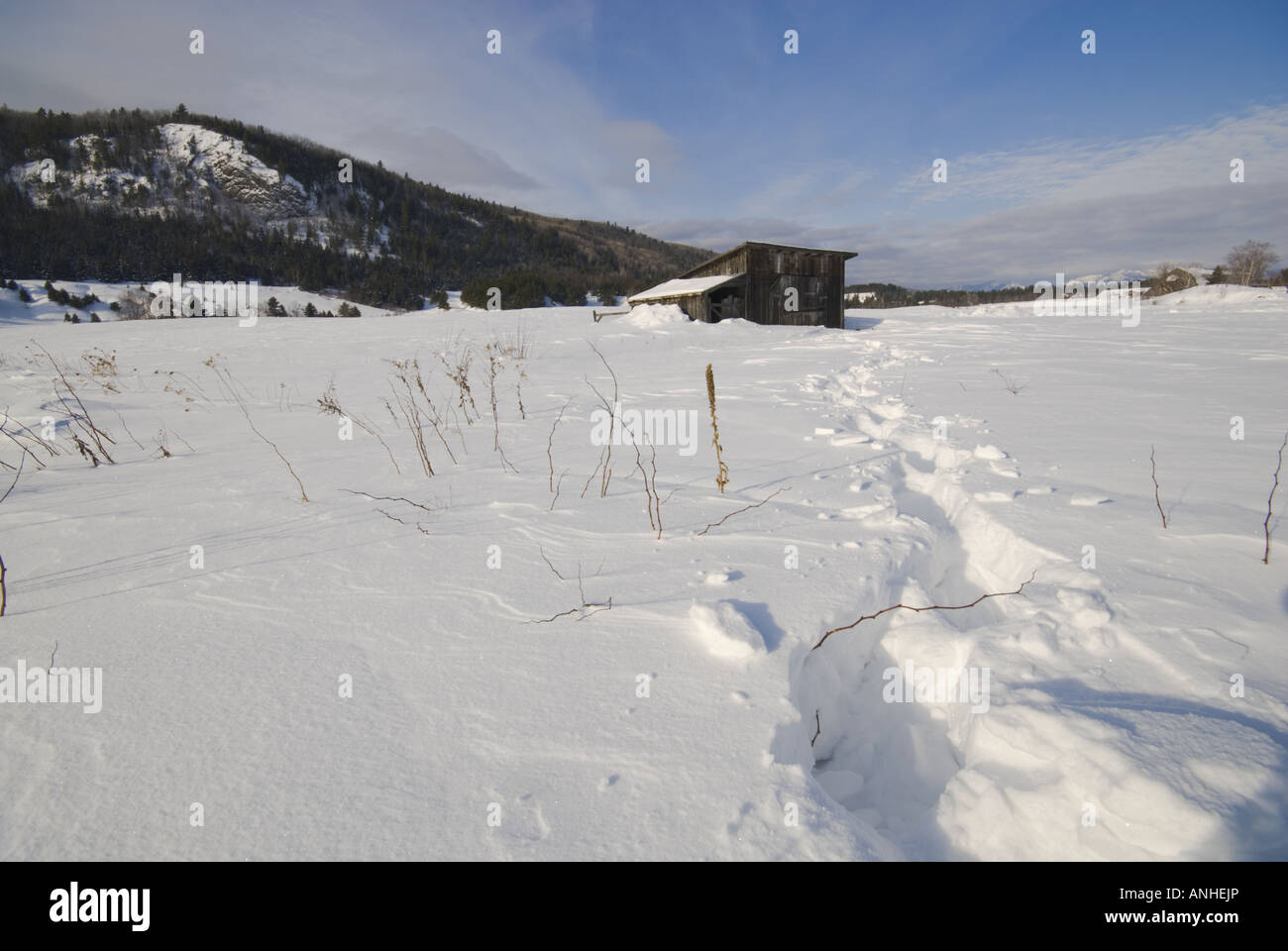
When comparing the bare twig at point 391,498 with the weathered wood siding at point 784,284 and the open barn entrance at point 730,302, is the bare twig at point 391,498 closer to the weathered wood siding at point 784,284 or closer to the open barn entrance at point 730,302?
the weathered wood siding at point 784,284

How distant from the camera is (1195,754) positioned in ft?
4.21

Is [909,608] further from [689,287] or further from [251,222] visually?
[251,222]

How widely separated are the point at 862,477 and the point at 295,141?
10101cm

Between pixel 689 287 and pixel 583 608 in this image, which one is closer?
pixel 583 608

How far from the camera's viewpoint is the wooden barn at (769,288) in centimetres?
2142

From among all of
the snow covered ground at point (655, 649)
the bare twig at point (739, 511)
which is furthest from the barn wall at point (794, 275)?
the bare twig at point (739, 511)

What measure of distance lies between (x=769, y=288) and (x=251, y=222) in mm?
67228

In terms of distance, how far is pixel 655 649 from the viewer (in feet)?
5.90

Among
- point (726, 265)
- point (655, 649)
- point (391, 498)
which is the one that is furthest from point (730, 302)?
point (655, 649)

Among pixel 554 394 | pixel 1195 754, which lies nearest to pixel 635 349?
pixel 554 394

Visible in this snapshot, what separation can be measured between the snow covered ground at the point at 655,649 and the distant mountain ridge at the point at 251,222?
112ft
